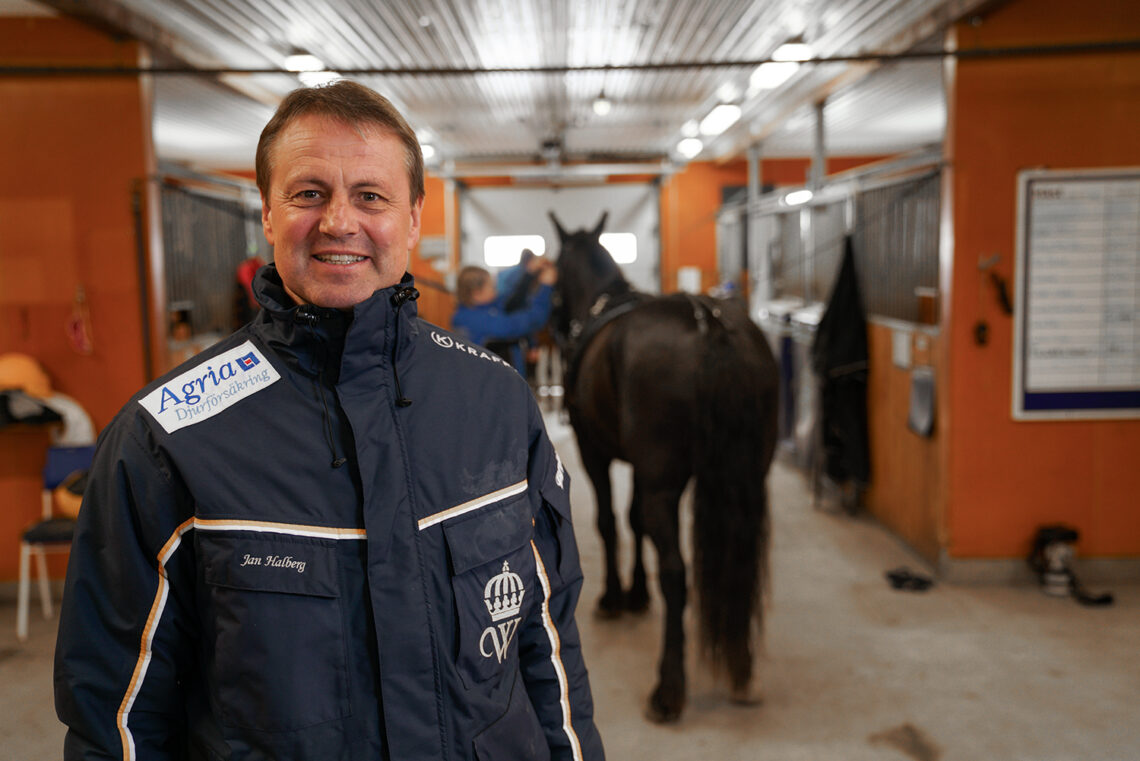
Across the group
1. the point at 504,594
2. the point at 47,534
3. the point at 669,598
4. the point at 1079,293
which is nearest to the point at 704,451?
the point at 669,598

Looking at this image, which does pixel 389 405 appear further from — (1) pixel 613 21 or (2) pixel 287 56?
(2) pixel 287 56

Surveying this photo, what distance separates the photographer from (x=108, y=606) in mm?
973

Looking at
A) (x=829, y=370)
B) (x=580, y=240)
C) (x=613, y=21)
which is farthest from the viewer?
(x=829, y=370)

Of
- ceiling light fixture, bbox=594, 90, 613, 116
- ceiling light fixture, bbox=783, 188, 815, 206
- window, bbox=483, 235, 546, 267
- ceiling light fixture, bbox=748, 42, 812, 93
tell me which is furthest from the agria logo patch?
window, bbox=483, 235, 546, 267

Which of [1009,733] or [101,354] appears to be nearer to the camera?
[1009,733]

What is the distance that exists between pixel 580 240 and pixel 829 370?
2156 millimetres

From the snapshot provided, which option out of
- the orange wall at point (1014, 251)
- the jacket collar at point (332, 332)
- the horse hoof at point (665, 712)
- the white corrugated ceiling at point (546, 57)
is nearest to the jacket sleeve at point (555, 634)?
the jacket collar at point (332, 332)

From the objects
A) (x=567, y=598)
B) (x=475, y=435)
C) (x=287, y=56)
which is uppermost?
(x=287, y=56)

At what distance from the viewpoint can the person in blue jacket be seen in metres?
5.18

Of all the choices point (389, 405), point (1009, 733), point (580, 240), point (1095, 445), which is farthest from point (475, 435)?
point (1095, 445)

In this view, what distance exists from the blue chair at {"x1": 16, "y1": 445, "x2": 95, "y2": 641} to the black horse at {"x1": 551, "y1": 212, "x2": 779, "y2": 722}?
2.70m

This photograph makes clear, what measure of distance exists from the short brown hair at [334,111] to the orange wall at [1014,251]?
380 centimetres

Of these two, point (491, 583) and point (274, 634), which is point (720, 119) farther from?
point (274, 634)

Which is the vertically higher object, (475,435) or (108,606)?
(475,435)
